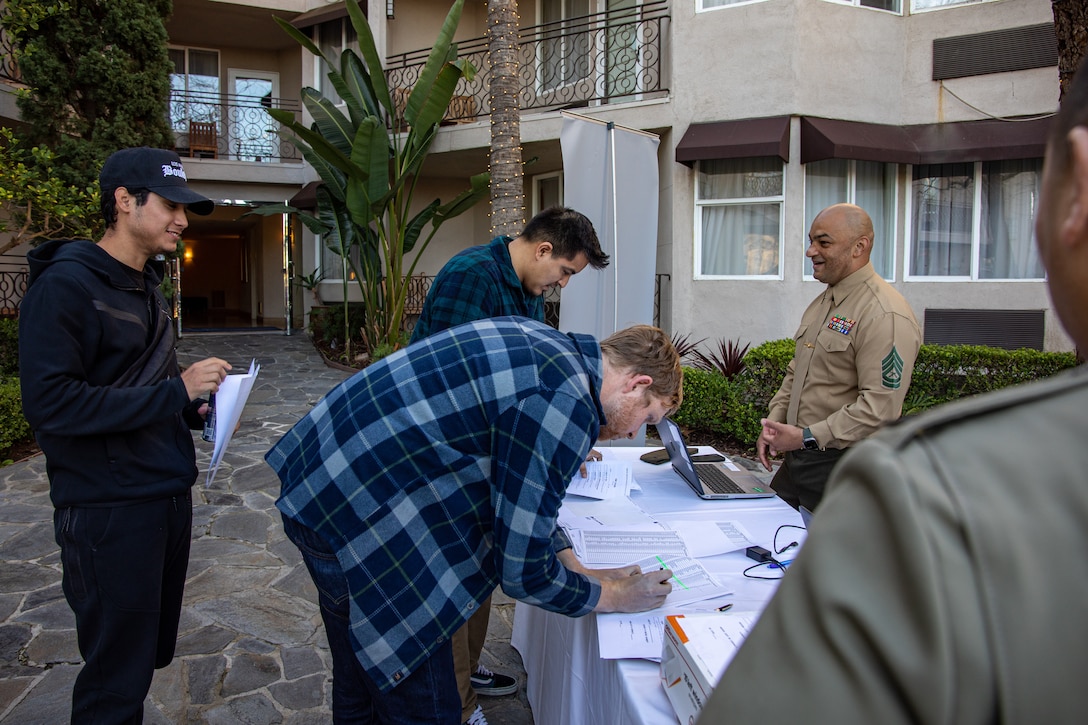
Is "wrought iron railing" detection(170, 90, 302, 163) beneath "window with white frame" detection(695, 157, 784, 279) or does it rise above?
above

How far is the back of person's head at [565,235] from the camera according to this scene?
10.8ft

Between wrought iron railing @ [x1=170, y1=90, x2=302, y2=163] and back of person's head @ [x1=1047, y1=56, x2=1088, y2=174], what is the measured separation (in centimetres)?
1781

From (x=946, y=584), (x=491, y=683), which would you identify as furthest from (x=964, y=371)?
(x=946, y=584)

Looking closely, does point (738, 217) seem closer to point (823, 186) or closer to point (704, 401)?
point (823, 186)

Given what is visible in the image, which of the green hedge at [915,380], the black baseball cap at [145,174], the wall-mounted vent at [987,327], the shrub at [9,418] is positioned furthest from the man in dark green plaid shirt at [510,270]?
the wall-mounted vent at [987,327]

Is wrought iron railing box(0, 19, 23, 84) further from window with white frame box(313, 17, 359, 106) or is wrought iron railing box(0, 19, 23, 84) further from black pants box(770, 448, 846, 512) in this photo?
black pants box(770, 448, 846, 512)

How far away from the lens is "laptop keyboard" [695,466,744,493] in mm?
3123

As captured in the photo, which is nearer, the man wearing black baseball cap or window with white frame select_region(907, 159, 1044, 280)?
the man wearing black baseball cap

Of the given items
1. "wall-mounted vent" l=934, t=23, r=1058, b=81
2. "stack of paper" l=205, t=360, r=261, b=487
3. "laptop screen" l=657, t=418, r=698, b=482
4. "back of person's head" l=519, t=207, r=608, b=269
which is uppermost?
"wall-mounted vent" l=934, t=23, r=1058, b=81

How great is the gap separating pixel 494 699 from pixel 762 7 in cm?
1024

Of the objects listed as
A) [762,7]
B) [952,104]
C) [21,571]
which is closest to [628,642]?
[21,571]

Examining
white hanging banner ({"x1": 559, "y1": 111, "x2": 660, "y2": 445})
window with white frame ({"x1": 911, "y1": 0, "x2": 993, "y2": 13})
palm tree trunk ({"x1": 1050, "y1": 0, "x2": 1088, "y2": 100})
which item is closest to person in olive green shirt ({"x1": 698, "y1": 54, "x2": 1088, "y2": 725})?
palm tree trunk ({"x1": 1050, "y1": 0, "x2": 1088, "y2": 100})

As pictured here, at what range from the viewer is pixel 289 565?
4.98 meters

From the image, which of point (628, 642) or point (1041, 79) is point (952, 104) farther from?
point (628, 642)
